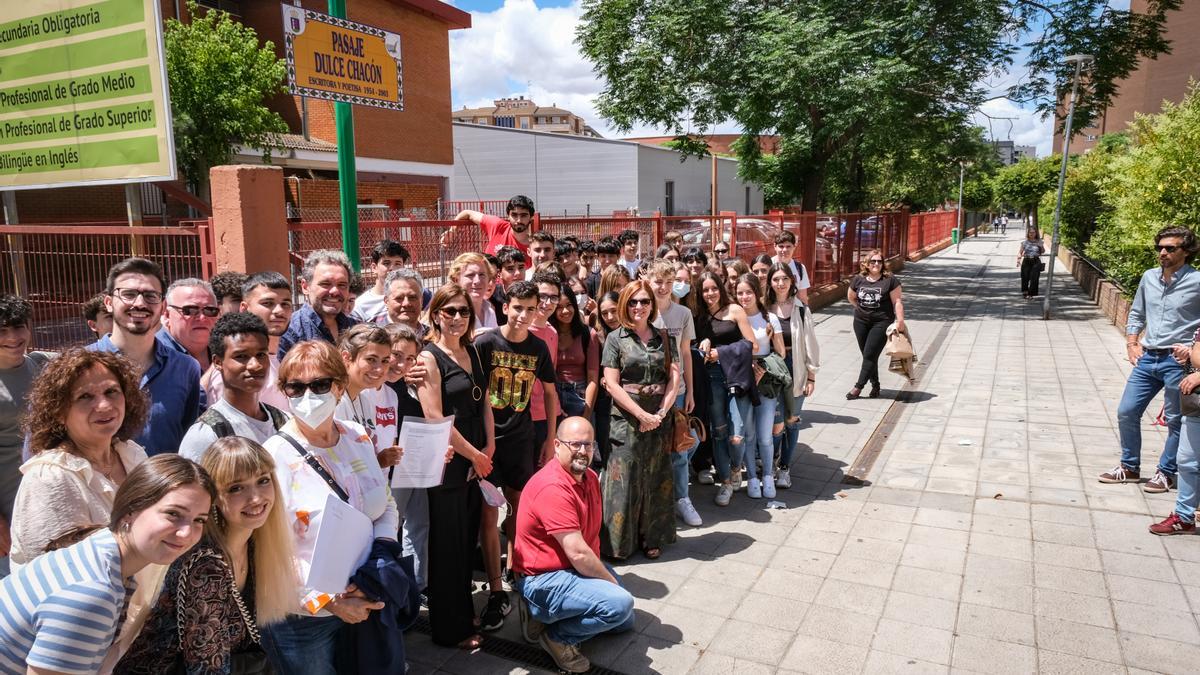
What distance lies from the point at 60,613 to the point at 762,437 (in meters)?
4.76

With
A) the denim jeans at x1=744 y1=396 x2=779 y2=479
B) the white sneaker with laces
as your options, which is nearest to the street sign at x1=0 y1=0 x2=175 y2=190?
the denim jeans at x1=744 y1=396 x2=779 y2=479

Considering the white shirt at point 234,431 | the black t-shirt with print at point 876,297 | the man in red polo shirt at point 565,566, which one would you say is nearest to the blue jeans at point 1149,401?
the black t-shirt with print at point 876,297

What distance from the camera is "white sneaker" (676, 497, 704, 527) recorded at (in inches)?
211

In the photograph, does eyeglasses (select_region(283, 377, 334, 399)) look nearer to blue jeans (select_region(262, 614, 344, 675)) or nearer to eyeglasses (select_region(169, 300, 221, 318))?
blue jeans (select_region(262, 614, 344, 675))

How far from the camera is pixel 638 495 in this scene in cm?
483

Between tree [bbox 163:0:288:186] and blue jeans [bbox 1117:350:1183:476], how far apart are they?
1783 centimetres

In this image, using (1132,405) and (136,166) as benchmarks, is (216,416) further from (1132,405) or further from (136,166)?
(1132,405)

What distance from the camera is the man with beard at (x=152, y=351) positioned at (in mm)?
3172

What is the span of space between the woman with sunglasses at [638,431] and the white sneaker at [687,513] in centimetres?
38

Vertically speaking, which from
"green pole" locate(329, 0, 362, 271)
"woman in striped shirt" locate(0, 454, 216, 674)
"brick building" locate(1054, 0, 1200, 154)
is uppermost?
"brick building" locate(1054, 0, 1200, 154)

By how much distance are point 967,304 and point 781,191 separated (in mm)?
8196

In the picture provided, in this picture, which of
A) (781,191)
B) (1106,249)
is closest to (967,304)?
(1106,249)

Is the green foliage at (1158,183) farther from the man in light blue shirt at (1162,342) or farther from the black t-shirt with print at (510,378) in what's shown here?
the black t-shirt with print at (510,378)

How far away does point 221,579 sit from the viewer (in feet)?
7.47
